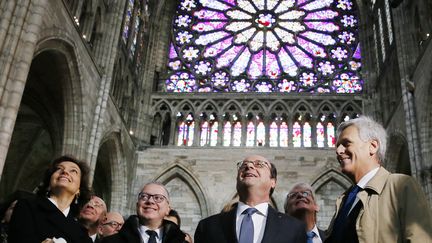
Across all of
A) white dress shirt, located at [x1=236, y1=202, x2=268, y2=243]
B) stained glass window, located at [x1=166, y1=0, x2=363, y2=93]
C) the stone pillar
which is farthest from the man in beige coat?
stained glass window, located at [x1=166, y1=0, x2=363, y2=93]

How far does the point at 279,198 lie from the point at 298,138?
2.25 m

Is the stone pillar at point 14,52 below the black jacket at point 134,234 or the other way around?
the other way around

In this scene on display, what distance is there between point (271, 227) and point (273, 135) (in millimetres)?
13224

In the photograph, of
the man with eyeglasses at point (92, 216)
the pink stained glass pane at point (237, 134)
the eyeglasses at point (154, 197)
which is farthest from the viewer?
the pink stained glass pane at point (237, 134)

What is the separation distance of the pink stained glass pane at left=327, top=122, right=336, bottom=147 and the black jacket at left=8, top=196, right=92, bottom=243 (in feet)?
43.4

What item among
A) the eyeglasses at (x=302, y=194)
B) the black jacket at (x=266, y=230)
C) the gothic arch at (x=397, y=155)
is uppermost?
the gothic arch at (x=397, y=155)

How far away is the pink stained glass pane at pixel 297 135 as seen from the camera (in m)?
15.8

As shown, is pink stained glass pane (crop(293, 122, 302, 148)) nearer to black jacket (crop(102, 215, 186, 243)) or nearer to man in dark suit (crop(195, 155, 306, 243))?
black jacket (crop(102, 215, 186, 243))

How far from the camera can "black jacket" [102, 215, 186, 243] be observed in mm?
3240

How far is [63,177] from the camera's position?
3451 millimetres

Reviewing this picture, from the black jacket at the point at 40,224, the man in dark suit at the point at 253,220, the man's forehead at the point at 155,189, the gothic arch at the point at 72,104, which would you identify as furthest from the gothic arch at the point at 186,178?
the man in dark suit at the point at 253,220

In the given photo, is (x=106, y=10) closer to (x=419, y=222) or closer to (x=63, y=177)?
(x=63, y=177)

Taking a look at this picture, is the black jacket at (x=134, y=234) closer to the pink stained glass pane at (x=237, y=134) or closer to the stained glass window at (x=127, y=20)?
the stained glass window at (x=127, y=20)

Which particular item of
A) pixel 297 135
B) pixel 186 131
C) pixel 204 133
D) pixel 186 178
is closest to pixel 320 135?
pixel 297 135
